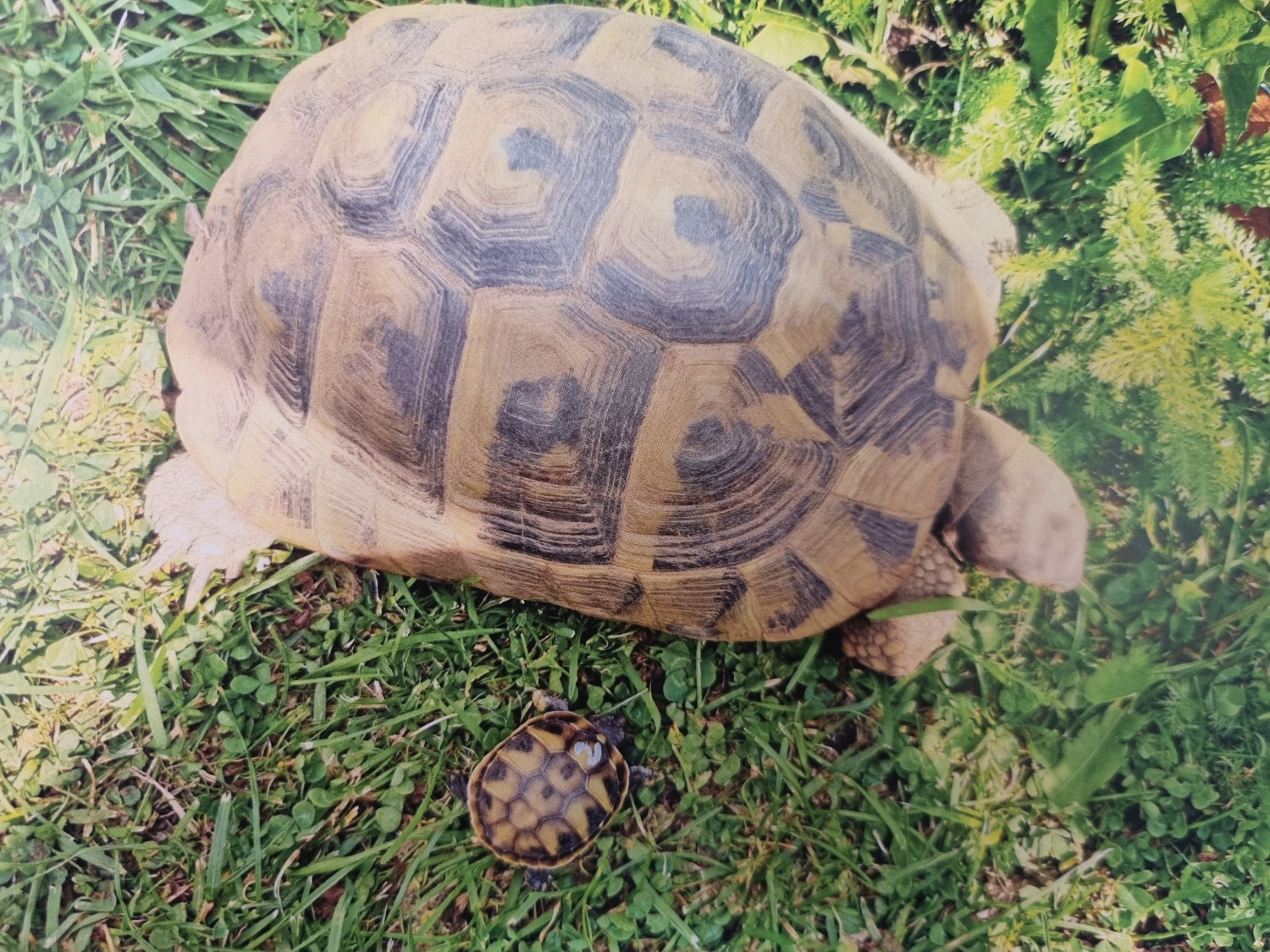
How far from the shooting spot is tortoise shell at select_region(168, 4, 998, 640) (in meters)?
1.43

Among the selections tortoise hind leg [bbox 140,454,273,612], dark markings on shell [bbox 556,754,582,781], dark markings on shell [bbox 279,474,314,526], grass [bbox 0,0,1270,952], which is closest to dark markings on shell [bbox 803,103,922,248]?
grass [bbox 0,0,1270,952]

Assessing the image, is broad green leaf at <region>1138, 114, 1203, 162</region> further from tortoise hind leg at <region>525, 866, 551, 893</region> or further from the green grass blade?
the green grass blade

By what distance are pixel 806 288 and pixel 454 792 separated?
137cm

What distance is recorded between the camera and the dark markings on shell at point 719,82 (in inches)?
59.1

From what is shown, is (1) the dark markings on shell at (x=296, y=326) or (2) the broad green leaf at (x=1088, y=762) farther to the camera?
(2) the broad green leaf at (x=1088, y=762)

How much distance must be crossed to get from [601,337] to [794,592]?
2.14 ft

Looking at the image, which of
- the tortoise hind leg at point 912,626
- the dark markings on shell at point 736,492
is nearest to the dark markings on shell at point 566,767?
the dark markings on shell at point 736,492

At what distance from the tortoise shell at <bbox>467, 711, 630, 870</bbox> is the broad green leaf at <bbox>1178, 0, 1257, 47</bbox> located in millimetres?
2294

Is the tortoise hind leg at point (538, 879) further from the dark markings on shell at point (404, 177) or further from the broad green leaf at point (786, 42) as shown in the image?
the broad green leaf at point (786, 42)

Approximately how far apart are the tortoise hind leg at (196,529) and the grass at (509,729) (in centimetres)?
5

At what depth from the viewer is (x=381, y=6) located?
7.22 feet

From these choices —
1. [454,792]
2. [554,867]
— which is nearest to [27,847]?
[454,792]

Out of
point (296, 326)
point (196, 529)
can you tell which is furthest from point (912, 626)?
point (196, 529)

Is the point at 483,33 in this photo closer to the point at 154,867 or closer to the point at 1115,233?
the point at 1115,233
